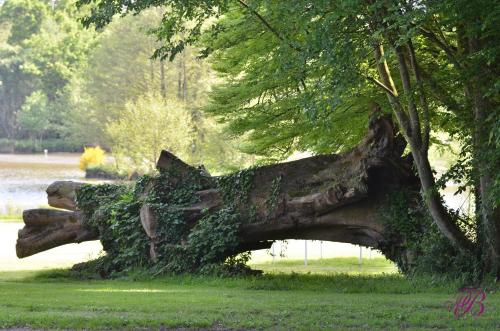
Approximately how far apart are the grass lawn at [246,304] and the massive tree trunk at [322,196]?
98 cm

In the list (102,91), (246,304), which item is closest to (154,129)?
(102,91)

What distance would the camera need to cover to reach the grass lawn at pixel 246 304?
9898mm

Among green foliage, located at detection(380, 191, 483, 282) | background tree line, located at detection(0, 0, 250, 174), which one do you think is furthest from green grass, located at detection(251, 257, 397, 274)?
background tree line, located at detection(0, 0, 250, 174)

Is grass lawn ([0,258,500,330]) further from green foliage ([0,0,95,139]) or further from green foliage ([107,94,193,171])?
green foliage ([0,0,95,139])

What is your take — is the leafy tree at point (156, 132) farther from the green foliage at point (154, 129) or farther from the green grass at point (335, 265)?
the green grass at point (335, 265)

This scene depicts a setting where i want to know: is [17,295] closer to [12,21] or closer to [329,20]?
[329,20]

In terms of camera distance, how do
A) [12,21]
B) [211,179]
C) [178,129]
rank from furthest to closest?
[12,21], [178,129], [211,179]

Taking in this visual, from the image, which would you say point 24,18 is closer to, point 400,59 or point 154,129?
→ point 154,129

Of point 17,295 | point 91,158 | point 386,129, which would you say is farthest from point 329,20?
point 91,158

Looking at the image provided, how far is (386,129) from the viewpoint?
16422 mm

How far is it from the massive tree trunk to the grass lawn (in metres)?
0.98

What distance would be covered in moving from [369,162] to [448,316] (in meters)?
6.34

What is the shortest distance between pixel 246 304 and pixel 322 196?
525 centimetres

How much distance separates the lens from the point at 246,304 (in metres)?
11.6
